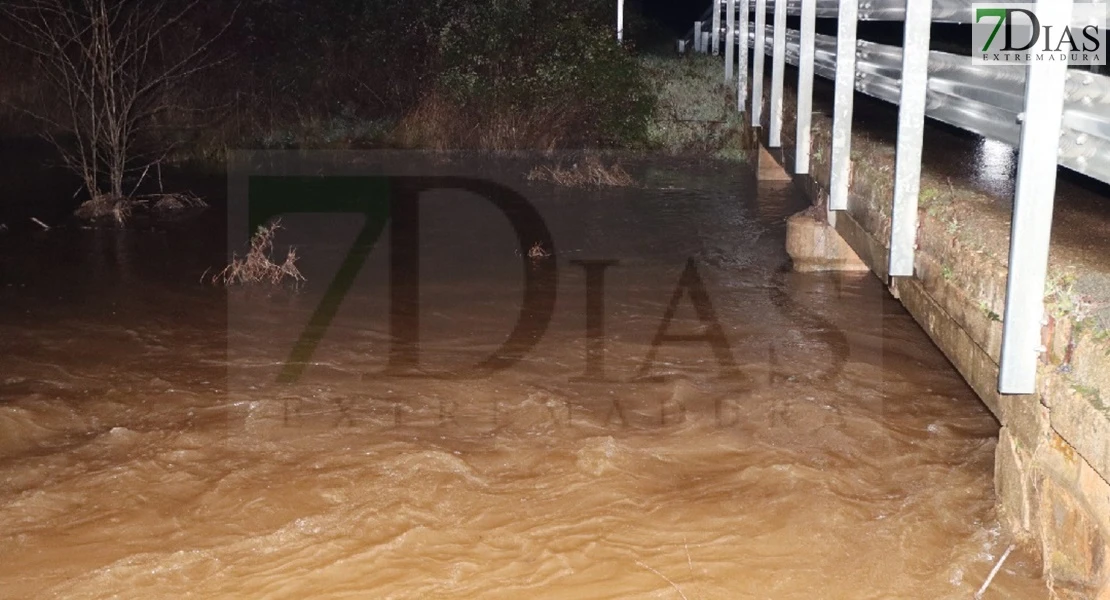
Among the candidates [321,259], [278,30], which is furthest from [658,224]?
[278,30]

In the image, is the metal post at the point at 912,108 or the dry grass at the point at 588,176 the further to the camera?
the dry grass at the point at 588,176

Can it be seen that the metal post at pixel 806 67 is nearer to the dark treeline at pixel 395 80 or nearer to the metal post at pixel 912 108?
the metal post at pixel 912 108

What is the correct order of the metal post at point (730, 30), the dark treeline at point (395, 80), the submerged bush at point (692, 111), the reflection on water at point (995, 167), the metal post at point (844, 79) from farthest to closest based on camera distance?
the dark treeline at point (395, 80)
the submerged bush at point (692, 111)
the metal post at point (730, 30)
the metal post at point (844, 79)
the reflection on water at point (995, 167)

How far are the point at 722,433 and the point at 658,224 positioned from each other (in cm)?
590

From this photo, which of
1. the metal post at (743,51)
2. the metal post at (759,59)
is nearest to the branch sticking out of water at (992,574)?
the metal post at (759,59)

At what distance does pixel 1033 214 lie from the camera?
3082 millimetres

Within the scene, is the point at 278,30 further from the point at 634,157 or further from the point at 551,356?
the point at 551,356

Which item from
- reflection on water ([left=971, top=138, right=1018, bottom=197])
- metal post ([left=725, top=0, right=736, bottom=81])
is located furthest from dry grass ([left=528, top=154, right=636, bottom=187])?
reflection on water ([left=971, top=138, right=1018, bottom=197])

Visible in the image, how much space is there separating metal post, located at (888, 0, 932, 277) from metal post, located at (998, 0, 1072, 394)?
1.02 m

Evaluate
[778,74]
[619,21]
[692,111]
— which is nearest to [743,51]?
[778,74]

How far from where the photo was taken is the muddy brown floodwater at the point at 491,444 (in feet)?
13.8

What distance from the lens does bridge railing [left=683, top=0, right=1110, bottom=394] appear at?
302 cm

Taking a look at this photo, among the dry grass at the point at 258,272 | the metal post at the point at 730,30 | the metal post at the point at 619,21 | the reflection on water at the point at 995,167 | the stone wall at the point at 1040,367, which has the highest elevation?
the metal post at the point at 619,21

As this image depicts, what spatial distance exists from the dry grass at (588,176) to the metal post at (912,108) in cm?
948
